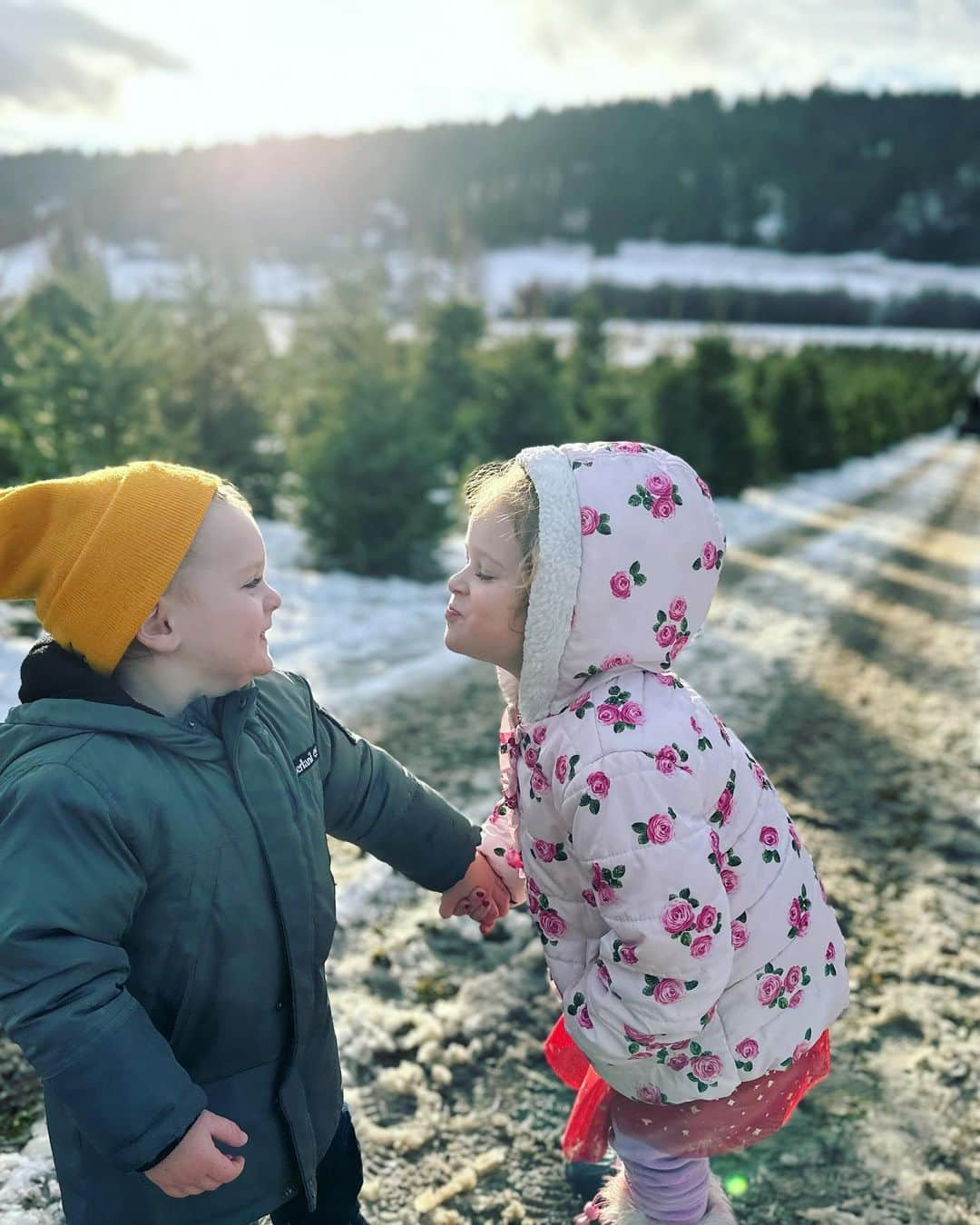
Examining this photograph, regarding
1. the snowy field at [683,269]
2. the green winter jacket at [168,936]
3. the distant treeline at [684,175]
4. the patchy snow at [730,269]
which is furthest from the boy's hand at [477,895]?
the distant treeline at [684,175]

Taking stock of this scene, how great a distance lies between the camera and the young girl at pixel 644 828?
1403 millimetres

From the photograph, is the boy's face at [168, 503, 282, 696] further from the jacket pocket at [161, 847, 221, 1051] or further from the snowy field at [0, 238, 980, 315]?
the snowy field at [0, 238, 980, 315]

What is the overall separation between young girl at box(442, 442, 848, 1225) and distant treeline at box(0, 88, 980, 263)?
104 meters

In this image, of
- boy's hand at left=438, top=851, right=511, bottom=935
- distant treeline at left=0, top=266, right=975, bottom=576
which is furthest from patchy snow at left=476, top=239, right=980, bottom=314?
boy's hand at left=438, top=851, right=511, bottom=935

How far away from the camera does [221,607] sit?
1.39m

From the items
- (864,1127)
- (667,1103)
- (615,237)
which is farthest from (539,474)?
(615,237)

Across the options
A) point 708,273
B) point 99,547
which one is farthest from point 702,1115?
point 708,273

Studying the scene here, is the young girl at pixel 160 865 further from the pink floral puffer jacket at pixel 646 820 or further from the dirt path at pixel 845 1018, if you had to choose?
the dirt path at pixel 845 1018

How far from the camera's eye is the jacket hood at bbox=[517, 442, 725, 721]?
1466 millimetres

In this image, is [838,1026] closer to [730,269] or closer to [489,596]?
[489,596]

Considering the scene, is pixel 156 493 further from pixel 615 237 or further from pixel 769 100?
pixel 769 100

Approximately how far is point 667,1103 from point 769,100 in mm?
142687

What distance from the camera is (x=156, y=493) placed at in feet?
4.45

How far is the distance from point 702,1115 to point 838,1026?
1112 mm
